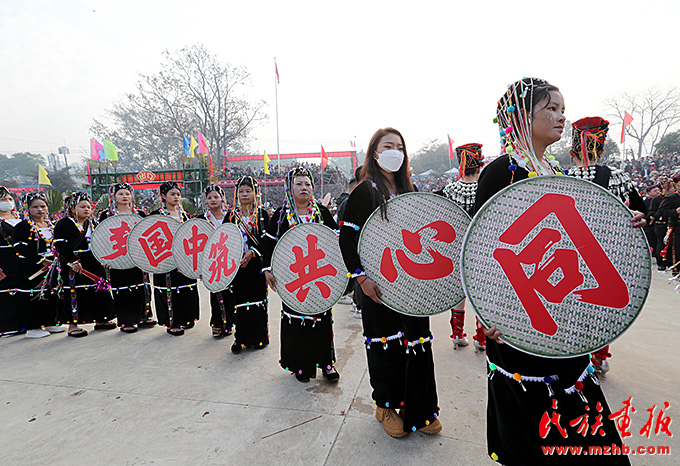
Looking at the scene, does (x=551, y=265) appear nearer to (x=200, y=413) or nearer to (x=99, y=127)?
(x=200, y=413)

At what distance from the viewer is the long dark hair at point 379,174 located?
1.72 metres

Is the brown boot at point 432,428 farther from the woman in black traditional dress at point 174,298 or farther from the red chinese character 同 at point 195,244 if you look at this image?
the woman in black traditional dress at point 174,298

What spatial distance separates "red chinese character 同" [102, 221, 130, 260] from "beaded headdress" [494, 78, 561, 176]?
3.76 meters

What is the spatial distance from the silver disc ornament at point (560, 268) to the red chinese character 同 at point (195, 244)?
Result: 8.79 ft

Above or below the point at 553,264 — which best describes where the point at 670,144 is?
above

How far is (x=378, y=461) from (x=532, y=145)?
162 cm

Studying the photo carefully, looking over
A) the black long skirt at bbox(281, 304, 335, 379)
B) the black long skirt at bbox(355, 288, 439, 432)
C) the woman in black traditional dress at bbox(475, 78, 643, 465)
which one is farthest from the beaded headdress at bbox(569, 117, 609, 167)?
the black long skirt at bbox(281, 304, 335, 379)

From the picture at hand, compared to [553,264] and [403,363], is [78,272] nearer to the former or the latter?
[403,363]

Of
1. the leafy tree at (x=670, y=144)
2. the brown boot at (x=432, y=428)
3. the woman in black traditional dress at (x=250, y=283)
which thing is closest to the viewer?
the brown boot at (x=432, y=428)

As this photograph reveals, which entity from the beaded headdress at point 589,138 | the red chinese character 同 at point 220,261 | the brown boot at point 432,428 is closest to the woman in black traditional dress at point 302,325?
the red chinese character 同 at point 220,261

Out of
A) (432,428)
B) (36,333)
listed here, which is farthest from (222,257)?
(36,333)

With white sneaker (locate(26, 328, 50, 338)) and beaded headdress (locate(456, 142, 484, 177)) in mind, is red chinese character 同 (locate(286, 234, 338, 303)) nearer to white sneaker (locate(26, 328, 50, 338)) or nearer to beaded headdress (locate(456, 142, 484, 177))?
beaded headdress (locate(456, 142, 484, 177))

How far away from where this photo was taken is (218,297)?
11.3 feet

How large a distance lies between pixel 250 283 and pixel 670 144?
28.3 metres
